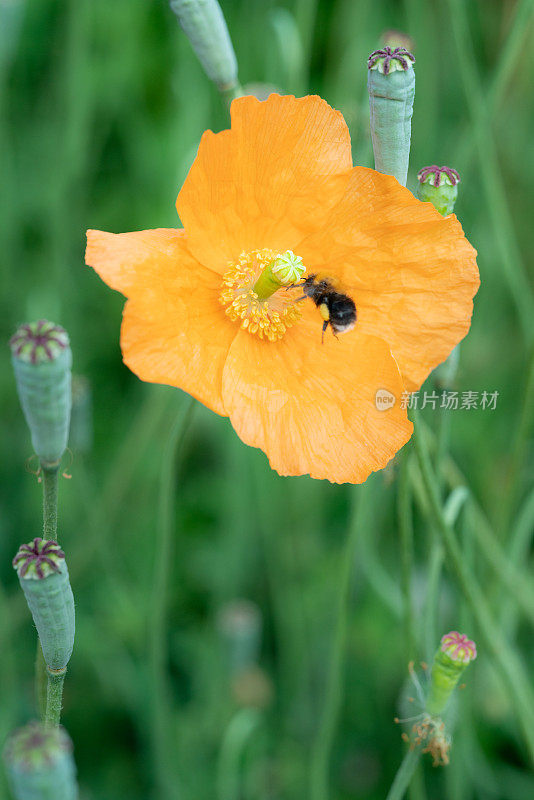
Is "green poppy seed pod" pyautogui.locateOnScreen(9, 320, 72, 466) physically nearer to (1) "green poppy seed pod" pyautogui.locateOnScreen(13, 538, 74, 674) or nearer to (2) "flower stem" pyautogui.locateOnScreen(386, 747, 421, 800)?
(1) "green poppy seed pod" pyautogui.locateOnScreen(13, 538, 74, 674)

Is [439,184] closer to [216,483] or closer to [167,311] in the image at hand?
[167,311]

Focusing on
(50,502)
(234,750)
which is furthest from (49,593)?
(234,750)

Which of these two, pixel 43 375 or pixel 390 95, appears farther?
pixel 390 95

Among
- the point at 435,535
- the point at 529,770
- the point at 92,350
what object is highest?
the point at 92,350

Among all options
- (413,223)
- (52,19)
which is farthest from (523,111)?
(413,223)

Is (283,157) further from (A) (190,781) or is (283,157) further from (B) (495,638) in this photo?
(A) (190,781)

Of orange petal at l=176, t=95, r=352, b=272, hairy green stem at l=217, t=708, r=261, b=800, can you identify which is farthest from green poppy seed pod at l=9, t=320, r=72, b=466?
hairy green stem at l=217, t=708, r=261, b=800
